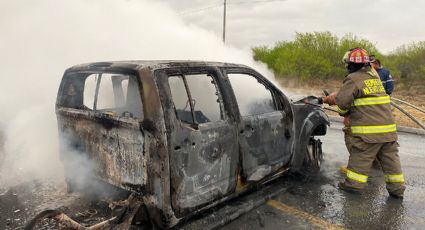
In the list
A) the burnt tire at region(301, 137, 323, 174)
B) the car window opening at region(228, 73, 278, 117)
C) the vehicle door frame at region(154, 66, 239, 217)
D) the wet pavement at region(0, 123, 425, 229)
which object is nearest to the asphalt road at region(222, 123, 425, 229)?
the wet pavement at region(0, 123, 425, 229)

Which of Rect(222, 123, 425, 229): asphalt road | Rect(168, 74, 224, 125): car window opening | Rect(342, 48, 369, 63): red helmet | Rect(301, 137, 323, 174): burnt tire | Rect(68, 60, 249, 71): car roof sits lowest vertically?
Rect(222, 123, 425, 229): asphalt road

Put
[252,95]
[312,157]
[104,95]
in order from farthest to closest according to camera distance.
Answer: [312,157] → [252,95] → [104,95]

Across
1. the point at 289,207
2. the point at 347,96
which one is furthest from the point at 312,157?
the point at 289,207

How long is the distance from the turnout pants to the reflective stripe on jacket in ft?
0.39

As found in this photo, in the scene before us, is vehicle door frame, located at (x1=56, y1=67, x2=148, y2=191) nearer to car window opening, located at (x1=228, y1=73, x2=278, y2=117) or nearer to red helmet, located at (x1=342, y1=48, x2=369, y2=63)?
car window opening, located at (x1=228, y1=73, x2=278, y2=117)

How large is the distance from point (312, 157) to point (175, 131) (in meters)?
2.83

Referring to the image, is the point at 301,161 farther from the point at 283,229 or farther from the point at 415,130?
the point at 415,130

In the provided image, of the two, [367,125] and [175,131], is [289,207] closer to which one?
[367,125]

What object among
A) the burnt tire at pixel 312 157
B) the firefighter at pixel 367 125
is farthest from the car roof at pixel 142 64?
the burnt tire at pixel 312 157

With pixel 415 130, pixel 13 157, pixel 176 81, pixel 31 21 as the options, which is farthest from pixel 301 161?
pixel 31 21

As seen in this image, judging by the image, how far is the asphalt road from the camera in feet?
11.8

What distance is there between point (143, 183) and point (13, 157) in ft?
11.8

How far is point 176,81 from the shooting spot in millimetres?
3234

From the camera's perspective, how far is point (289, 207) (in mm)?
4008
